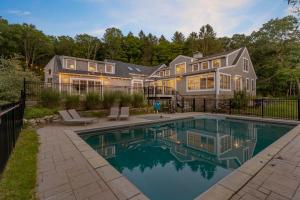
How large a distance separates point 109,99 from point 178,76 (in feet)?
37.0

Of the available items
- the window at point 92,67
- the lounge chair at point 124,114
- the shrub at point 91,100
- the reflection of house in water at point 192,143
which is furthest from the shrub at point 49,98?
the window at point 92,67

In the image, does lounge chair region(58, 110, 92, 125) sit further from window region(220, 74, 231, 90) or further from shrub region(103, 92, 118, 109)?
window region(220, 74, 231, 90)

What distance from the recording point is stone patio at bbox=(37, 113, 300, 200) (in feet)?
8.36

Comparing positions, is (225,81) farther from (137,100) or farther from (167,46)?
(167,46)

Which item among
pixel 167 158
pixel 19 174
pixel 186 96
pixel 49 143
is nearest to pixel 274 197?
pixel 167 158

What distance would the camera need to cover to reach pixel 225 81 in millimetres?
17953

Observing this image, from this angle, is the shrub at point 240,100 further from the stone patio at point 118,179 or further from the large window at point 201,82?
the stone patio at point 118,179

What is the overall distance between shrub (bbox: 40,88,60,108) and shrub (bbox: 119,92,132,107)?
13.4ft

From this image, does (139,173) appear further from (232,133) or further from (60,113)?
(60,113)

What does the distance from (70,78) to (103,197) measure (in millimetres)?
17450

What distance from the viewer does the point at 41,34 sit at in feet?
118

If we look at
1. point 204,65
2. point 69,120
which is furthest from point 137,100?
point 204,65

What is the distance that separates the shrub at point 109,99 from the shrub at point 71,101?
1774 mm

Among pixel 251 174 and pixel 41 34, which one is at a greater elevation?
pixel 41 34
